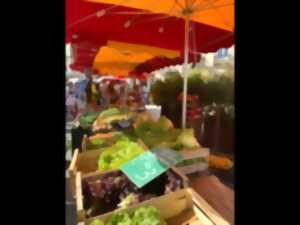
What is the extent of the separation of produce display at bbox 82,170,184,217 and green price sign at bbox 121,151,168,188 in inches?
1.0

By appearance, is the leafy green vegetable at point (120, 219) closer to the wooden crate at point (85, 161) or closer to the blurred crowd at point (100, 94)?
the wooden crate at point (85, 161)

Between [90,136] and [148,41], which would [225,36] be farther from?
[90,136]

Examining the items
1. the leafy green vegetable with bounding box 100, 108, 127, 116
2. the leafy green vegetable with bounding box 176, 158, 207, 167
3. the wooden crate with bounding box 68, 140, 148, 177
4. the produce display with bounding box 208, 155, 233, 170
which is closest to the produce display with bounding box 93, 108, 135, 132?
the leafy green vegetable with bounding box 100, 108, 127, 116

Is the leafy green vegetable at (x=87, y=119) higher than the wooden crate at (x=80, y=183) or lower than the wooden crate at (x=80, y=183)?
higher

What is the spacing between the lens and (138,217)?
1392mm

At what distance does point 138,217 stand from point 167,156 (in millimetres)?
275

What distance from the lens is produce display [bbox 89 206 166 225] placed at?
1380 mm

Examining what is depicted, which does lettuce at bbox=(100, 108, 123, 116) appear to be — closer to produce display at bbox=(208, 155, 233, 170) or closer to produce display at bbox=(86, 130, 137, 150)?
produce display at bbox=(86, 130, 137, 150)

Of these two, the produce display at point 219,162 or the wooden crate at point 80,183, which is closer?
the wooden crate at point 80,183

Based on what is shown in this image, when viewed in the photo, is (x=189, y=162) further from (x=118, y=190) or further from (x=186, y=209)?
(x=118, y=190)

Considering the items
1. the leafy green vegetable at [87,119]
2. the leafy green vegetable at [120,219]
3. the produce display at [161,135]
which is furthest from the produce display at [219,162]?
the leafy green vegetable at [87,119]

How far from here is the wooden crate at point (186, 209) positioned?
1.47 m

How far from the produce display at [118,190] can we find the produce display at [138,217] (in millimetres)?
41
